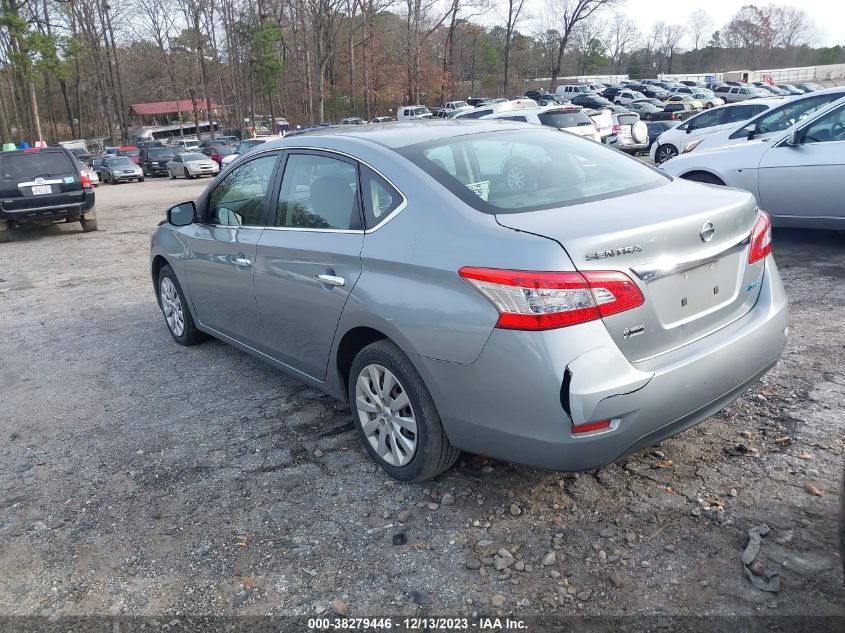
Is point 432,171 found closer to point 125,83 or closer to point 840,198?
point 840,198

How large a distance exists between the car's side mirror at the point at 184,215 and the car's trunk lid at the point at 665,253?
2.96 metres

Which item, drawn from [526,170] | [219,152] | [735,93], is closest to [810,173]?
[526,170]

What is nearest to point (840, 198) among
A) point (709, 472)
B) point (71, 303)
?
point (709, 472)

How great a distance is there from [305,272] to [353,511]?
127 cm

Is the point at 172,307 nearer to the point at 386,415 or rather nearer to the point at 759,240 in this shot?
the point at 386,415

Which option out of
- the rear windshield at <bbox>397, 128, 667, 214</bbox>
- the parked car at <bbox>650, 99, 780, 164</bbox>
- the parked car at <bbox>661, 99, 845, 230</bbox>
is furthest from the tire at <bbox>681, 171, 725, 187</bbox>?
the parked car at <bbox>650, 99, 780, 164</bbox>

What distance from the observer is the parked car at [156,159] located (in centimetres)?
3688

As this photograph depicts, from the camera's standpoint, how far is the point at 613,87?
6359 cm

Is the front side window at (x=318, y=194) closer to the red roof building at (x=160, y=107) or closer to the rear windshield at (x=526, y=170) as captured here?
the rear windshield at (x=526, y=170)

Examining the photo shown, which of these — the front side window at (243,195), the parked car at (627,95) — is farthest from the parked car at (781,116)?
the parked car at (627,95)

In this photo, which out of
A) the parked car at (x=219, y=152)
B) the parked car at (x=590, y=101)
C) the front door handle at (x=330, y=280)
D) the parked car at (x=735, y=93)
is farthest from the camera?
the parked car at (x=590, y=101)

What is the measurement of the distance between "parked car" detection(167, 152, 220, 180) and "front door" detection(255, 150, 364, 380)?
29213mm

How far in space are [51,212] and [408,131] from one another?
11303mm

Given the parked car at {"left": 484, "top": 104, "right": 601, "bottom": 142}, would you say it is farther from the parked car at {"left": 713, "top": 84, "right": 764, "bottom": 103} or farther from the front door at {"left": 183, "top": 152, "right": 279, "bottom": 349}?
the parked car at {"left": 713, "top": 84, "right": 764, "bottom": 103}
